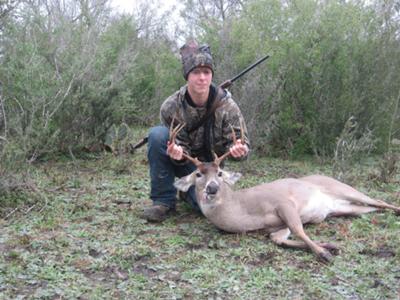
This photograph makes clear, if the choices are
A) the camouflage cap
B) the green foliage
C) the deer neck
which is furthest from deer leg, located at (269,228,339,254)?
the green foliage

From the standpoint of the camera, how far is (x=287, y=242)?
4.40 m

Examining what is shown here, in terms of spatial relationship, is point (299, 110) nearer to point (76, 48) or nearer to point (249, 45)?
point (249, 45)

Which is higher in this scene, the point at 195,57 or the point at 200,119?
the point at 195,57

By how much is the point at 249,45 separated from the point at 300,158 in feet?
5.58

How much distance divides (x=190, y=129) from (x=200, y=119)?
0.43 ft

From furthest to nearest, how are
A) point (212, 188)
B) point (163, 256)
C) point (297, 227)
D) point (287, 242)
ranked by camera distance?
1. point (212, 188)
2. point (297, 227)
3. point (287, 242)
4. point (163, 256)

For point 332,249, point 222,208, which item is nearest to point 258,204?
point 222,208

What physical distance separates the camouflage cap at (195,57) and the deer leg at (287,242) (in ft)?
5.06

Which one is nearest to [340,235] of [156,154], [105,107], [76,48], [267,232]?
[267,232]

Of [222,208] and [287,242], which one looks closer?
[287,242]

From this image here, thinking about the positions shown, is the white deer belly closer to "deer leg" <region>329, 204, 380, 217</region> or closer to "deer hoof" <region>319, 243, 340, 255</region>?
"deer leg" <region>329, 204, 380, 217</region>

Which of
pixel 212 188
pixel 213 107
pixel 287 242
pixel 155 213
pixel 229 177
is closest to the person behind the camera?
pixel 287 242

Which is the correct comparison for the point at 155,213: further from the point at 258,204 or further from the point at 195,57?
the point at 195,57

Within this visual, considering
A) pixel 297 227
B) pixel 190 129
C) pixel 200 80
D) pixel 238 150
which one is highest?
pixel 200 80
